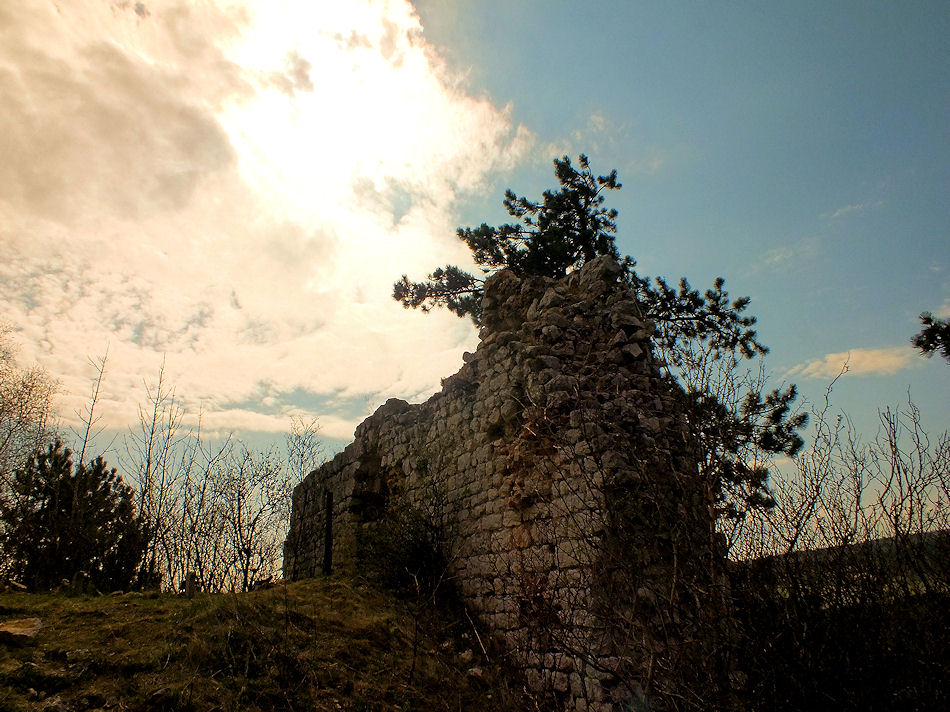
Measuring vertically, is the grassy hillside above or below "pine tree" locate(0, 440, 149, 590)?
below

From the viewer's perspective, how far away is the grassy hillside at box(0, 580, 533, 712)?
3.51m

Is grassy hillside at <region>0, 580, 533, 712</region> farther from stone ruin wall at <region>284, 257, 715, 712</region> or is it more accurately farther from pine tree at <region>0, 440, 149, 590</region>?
pine tree at <region>0, 440, 149, 590</region>

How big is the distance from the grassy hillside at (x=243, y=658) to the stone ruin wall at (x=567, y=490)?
612 millimetres

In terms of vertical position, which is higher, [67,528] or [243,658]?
[67,528]

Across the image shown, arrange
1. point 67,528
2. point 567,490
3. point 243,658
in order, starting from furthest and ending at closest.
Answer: point 67,528 < point 567,490 < point 243,658

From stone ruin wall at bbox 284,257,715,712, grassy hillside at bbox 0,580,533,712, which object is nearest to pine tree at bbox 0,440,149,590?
grassy hillside at bbox 0,580,533,712

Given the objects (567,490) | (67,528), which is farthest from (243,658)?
(67,528)

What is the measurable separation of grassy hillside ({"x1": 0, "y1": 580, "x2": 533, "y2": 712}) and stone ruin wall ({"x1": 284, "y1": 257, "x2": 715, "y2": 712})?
2.01 ft

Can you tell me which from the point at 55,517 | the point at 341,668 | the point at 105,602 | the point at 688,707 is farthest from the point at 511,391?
the point at 55,517

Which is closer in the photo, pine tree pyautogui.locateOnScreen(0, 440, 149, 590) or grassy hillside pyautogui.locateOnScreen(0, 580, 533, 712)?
grassy hillside pyautogui.locateOnScreen(0, 580, 533, 712)

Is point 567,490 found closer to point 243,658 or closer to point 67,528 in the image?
point 243,658

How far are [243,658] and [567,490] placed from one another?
2.94 m

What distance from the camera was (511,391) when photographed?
5.72 meters

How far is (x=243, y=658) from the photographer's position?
409cm
